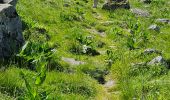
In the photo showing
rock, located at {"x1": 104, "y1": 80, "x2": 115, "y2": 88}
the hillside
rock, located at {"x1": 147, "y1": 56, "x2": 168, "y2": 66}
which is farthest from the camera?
rock, located at {"x1": 147, "y1": 56, "x2": 168, "y2": 66}

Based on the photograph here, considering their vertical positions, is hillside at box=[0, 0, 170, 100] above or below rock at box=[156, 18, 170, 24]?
above

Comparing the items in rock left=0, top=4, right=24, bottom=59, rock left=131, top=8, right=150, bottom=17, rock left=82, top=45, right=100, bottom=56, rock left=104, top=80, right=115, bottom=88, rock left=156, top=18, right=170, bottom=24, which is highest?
rock left=0, top=4, right=24, bottom=59

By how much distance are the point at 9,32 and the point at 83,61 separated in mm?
3448

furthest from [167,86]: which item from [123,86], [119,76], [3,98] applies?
[3,98]

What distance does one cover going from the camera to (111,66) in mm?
15664

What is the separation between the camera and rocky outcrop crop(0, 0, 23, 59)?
1309 centimetres

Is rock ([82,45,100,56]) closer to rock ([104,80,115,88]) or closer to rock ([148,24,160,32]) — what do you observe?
rock ([104,80,115,88])

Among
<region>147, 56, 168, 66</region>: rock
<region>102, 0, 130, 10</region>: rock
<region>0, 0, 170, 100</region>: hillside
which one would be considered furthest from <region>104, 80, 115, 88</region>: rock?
<region>102, 0, 130, 10</region>: rock

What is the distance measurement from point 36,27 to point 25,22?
0.63 m

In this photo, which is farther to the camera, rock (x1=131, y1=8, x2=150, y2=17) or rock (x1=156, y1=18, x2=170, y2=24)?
rock (x1=131, y1=8, x2=150, y2=17)

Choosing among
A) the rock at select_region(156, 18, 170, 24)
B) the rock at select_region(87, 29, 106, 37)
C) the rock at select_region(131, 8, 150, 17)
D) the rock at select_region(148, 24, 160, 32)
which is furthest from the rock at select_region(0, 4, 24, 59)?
the rock at select_region(131, 8, 150, 17)

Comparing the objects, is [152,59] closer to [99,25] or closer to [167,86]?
[167,86]

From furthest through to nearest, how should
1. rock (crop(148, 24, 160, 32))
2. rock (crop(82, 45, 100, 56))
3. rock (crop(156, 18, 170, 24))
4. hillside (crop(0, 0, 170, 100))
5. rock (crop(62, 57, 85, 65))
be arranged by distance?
rock (crop(156, 18, 170, 24)) → rock (crop(148, 24, 160, 32)) → rock (crop(82, 45, 100, 56)) → rock (crop(62, 57, 85, 65)) → hillside (crop(0, 0, 170, 100))

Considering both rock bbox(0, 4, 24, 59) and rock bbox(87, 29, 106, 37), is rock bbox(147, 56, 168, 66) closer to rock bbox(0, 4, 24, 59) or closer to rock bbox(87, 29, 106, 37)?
rock bbox(0, 4, 24, 59)
